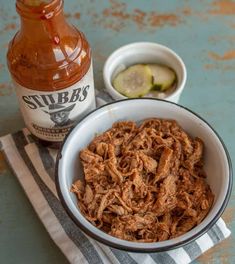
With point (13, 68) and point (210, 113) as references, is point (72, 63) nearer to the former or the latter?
point (13, 68)

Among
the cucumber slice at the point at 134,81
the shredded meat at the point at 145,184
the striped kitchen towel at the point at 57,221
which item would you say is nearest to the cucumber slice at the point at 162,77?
the cucumber slice at the point at 134,81

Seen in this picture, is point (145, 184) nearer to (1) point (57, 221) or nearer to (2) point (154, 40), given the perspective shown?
(1) point (57, 221)

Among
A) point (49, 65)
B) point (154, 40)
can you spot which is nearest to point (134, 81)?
point (154, 40)

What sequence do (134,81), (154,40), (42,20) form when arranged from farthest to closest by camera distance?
1. (154,40)
2. (134,81)
3. (42,20)

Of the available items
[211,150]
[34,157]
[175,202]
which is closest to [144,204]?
[175,202]

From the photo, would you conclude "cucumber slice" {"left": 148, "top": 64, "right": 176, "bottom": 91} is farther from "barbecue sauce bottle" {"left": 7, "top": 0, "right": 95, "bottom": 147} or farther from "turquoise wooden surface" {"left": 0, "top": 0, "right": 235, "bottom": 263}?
"barbecue sauce bottle" {"left": 7, "top": 0, "right": 95, "bottom": 147}

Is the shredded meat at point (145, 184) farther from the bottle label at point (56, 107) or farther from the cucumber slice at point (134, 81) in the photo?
the cucumber slice at point (134, 81)

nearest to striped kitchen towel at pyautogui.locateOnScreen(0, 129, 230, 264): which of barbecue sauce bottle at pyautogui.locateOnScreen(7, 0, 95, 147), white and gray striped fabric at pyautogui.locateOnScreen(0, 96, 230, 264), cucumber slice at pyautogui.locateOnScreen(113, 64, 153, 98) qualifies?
white and gray striped fabric at pyautogui.locateOnScreen(0, 96, 230, 264)
